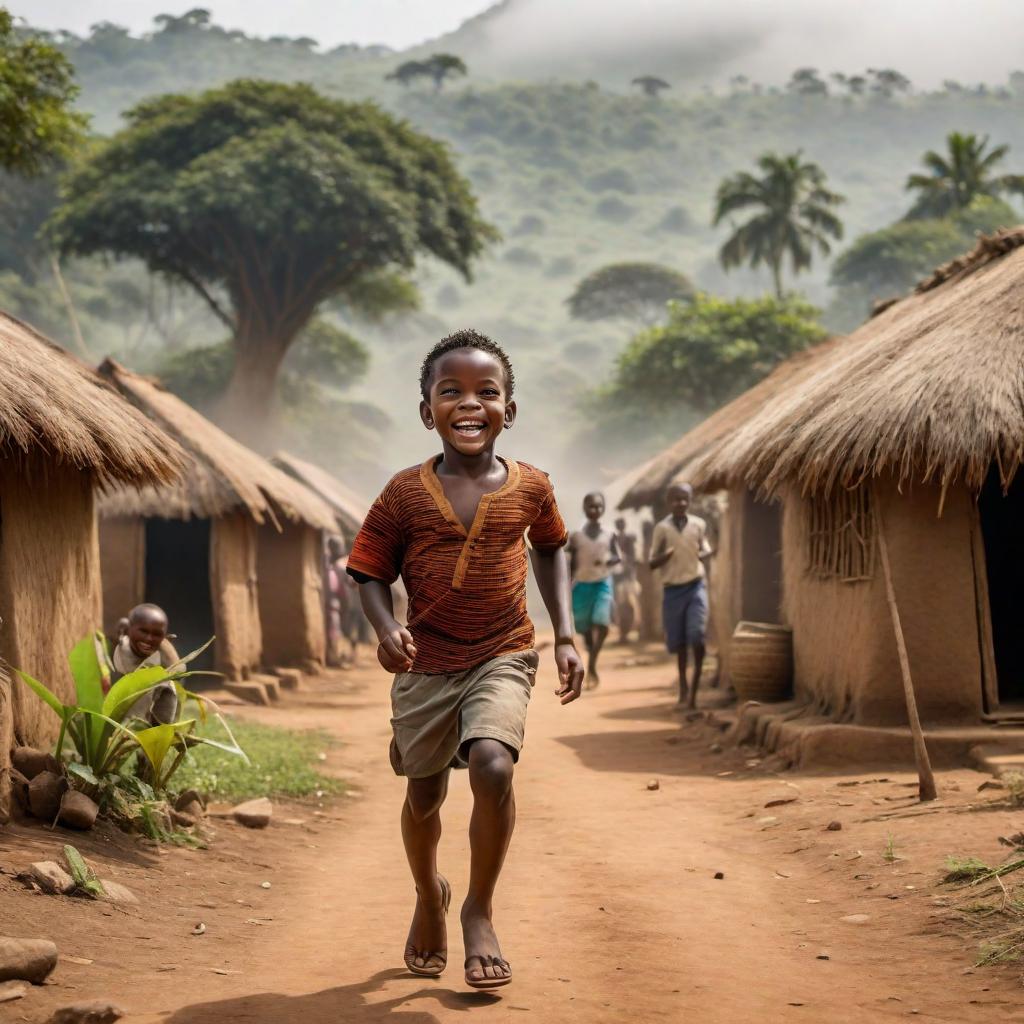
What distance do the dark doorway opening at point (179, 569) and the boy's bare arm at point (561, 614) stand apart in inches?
550

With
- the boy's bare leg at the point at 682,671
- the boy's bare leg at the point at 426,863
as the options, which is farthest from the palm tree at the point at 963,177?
the boy's bare leg at the point at 426,863

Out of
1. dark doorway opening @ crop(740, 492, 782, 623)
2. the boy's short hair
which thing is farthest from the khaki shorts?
dark doorway opening @ crop(740, 492, 782, 623)

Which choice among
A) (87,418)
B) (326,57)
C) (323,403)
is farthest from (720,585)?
(326,57)

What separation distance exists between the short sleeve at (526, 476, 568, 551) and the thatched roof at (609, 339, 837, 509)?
789cm

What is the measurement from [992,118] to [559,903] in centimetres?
16825

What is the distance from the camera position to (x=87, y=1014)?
12.1 feet

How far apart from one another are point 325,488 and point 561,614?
60.9 feet

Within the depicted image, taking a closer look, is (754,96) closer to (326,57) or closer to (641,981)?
(326,57)

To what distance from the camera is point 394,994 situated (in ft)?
13.5

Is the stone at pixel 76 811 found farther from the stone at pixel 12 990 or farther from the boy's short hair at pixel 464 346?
the boy's short hair at pixel 464 346

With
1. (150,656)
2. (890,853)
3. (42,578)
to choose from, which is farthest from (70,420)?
(890,853)

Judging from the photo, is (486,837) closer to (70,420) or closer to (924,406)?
(70,420)

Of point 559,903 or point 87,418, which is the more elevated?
point 87,418

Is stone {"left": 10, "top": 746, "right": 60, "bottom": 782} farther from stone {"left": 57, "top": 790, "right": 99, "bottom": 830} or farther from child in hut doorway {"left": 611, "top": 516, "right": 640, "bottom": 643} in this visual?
child in hut doorway {"left": 611, "top": 516, "right": 640, "bottom": 643}
